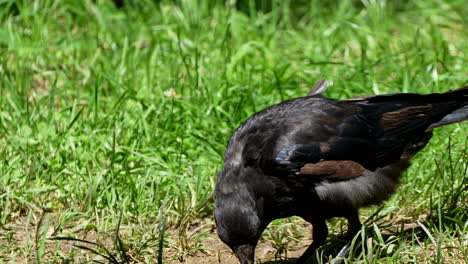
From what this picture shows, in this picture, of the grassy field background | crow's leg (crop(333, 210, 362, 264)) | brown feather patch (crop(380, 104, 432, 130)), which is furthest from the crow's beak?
brown feather patch (crop(380, 104, 432, 130))

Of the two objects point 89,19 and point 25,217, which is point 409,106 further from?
point 89,19

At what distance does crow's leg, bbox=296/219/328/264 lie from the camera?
4316 mm

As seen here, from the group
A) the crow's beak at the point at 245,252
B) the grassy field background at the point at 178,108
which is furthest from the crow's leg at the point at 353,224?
the crow's beak at the point at 245,252

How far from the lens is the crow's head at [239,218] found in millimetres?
3885

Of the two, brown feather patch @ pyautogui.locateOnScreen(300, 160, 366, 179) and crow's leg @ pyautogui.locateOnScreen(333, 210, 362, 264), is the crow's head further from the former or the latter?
crow's leg @ pyautogui.locateOnScreen(333, 210, 362, 264)

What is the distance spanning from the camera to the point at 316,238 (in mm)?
4359

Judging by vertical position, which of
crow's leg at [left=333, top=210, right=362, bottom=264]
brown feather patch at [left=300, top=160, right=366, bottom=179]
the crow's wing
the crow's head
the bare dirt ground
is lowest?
the bare dirt ground

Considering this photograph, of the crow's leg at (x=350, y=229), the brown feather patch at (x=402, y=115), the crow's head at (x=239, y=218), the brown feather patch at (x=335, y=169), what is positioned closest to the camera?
the crow's head at (x=239, y=218)

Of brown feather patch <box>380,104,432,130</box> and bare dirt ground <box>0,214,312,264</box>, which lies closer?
bare dirt ground <box>0,214,312,264</box>

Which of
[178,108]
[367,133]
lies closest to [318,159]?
[367,133]

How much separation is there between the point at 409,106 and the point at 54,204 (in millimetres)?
2451

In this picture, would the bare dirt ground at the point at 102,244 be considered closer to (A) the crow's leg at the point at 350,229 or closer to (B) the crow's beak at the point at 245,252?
(A) the crow's leg at the point at 350,229

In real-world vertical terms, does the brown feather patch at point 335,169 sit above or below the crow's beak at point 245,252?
above

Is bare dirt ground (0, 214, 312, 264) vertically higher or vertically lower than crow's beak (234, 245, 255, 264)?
lower
